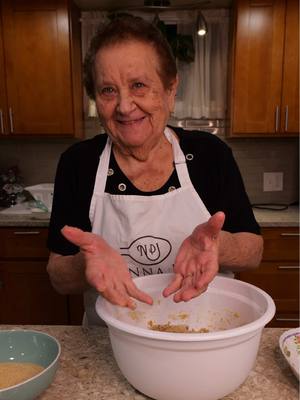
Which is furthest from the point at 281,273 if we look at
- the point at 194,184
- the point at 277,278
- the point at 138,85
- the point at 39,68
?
the point at 39,68

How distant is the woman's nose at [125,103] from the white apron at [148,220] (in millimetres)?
210

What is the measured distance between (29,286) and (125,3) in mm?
1860

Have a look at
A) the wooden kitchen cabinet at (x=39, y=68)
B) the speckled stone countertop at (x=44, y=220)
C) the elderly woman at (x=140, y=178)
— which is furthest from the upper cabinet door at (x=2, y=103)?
the elderly woman at (x=140, y=178)

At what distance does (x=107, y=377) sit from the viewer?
711 millimetres

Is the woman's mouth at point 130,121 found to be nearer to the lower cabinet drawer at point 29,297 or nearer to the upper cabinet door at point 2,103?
the lower cabinet drawer at point 29,297

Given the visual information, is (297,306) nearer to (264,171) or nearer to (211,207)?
(264,171)

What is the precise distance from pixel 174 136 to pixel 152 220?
286mm

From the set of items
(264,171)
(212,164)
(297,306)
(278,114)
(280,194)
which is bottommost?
(297,306)

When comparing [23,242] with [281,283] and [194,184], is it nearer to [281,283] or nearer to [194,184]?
[194,184]

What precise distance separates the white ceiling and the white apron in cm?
161

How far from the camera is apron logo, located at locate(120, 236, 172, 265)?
1.07 m

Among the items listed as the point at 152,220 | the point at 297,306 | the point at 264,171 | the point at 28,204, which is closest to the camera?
the point at 152,220

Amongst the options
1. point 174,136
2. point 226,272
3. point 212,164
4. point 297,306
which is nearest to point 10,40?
point 174,136

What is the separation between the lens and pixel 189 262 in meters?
0.68
